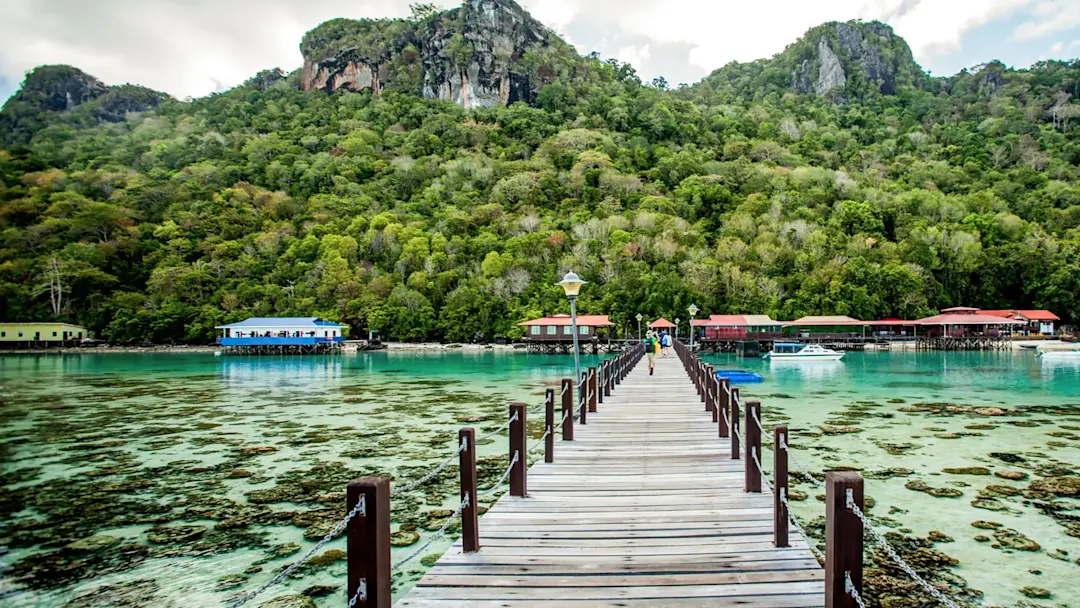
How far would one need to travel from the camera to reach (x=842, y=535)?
2.90 meters

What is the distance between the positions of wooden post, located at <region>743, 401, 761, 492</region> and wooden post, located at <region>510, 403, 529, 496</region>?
2.26 m

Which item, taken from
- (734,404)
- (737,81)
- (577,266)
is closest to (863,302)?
(577,266)

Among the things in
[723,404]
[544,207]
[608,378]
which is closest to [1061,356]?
[608,378]

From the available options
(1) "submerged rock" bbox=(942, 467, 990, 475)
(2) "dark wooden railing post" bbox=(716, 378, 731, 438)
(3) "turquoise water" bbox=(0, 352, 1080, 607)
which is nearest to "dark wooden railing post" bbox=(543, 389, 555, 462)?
(3) "turquoise water" bbox=(0, 352, 1080, 607)

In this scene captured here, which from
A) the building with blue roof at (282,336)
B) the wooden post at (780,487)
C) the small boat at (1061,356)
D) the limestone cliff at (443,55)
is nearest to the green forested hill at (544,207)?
the building with blue roof at (282,336)

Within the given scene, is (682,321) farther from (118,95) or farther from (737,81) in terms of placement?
(118,95)

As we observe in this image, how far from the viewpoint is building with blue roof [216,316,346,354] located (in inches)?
2336

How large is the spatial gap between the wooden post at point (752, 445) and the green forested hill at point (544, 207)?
54.1 m

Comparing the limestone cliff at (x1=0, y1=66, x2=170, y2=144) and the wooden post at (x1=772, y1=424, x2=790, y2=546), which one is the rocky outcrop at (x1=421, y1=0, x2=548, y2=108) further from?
the wooden post at (x1=772, y1=424, x2=790, y2=546)

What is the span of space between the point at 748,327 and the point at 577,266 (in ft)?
74.1

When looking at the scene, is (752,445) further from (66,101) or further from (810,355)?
(66,101)

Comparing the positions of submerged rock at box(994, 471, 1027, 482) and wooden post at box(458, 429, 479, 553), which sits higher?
wooden post at box(458, 429, 479, 553)

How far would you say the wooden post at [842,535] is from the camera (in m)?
2.83

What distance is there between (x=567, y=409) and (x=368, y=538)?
259 inches
